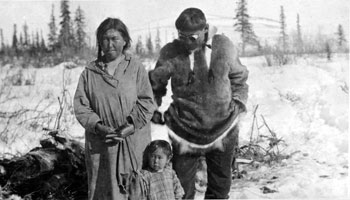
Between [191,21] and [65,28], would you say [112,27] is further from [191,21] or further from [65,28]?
[65,28]

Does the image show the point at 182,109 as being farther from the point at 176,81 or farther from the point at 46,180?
the point at 46,180

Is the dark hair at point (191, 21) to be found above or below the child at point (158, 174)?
above

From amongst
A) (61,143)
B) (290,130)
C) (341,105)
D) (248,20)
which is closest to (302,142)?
(290,130)

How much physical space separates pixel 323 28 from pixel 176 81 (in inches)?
124

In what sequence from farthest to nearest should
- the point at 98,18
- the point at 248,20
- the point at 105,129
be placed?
the point at 248,20, the point at 98,18, the point at 105,129

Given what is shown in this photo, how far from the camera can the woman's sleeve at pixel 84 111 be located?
9.44 ft

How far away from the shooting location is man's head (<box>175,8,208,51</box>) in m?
3.57

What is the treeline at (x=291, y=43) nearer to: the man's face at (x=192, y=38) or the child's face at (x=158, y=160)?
the man's face at (x=192, y=38)

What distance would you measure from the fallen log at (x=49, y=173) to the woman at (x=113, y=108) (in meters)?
1.29

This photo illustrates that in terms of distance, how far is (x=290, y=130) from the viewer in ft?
19.1

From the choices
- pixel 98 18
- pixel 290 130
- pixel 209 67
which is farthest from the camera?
pixel 290 130

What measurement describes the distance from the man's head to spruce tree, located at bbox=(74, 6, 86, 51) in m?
2.00

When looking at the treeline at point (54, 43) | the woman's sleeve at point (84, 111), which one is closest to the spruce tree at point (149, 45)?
the treeline at point (54, 43)

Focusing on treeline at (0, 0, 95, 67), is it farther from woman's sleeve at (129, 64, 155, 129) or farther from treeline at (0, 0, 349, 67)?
woman's sleeve at (129, 64, 155, 129)
